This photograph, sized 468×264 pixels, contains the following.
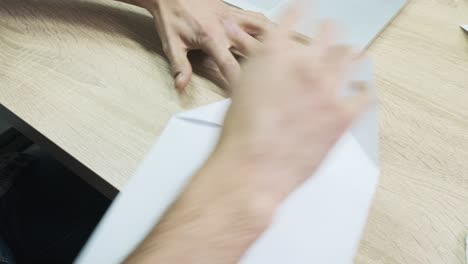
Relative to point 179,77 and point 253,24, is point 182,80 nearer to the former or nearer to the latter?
point 179,77

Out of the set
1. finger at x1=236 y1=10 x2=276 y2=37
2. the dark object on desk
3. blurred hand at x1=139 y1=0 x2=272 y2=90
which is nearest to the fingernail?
blurred hand at x1=139 y1=0 x2=272 y2=90

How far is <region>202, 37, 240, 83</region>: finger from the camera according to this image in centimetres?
51

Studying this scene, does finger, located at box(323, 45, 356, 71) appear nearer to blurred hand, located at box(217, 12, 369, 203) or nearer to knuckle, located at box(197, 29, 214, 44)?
blurred hand, located at box(217, 12, 369, 203)

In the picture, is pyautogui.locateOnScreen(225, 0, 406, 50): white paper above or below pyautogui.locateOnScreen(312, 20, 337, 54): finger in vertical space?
below

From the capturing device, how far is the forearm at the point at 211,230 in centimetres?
33

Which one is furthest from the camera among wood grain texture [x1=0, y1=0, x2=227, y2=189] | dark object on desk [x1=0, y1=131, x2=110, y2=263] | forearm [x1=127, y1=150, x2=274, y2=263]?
dark object on desk [x1=0, y1=131, x2=110, y2=263]

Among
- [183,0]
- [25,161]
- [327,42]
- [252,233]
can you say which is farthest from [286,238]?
[25,161]

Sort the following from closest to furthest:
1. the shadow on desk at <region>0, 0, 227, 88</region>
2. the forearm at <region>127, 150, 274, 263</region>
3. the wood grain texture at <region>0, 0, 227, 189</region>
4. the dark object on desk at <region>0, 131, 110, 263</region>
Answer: the forearm at <region>127, 150, 274, 263</region>, the wood grain texture at <region>0, 0, 227, 189</region>, the shadow on desk at <region>0, 0, 227, 88</region>, the dark object on desk at <region>0, 131, 110, 263</region>

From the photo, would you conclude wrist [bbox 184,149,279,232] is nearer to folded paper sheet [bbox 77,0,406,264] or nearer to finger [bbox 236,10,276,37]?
folded paper sheet [bbox 77,0,406,264]

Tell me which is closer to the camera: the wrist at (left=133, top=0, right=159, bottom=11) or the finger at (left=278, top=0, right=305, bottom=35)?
the finger at (left=278, top=0, right=305, bottom=35)

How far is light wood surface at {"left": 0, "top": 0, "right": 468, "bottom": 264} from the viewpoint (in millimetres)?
412

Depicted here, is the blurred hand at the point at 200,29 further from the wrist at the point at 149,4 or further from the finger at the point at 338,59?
the finger at the point at 338,59

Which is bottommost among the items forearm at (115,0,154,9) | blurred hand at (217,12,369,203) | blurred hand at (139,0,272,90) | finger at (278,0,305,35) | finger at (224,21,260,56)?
forearm at (115,0,154,9)

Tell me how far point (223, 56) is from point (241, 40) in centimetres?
4
